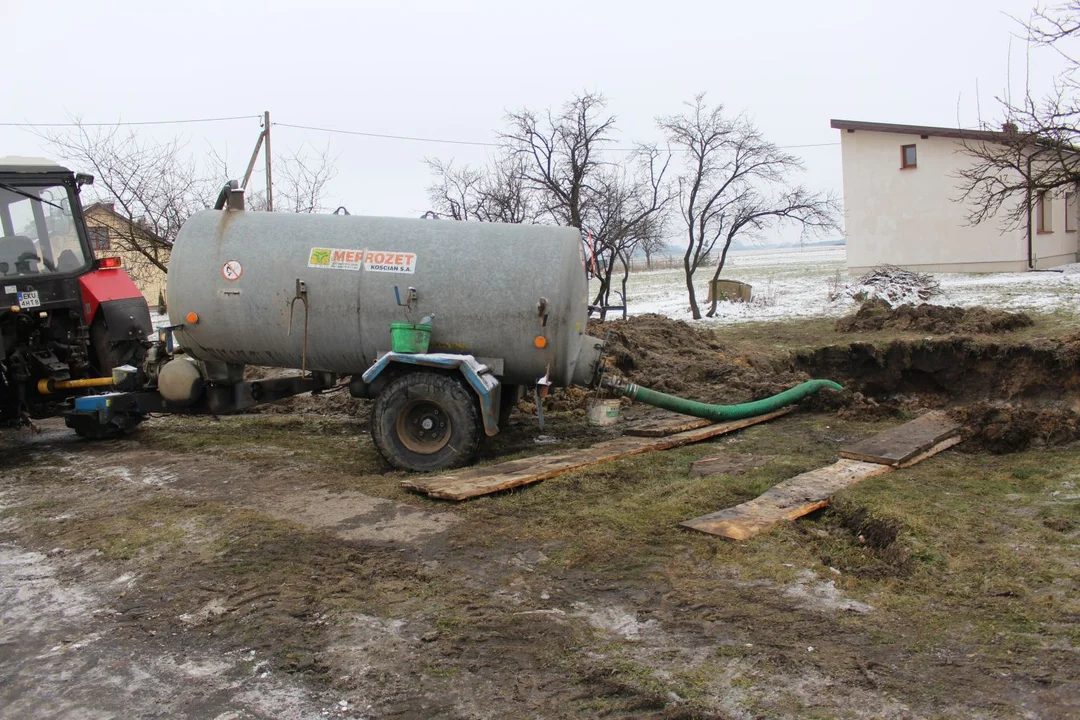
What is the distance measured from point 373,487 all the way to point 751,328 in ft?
38.1

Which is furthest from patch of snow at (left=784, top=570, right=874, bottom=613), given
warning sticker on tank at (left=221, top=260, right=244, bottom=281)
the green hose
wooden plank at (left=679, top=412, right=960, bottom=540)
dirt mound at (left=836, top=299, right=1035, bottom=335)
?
dirt mound at (left=836, top=299, right=1035, bottom=335)

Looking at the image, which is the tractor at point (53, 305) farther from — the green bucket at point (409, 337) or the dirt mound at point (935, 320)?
the dirt mound at point (935, 320)

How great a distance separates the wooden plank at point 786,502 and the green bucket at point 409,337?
2902 millimetres

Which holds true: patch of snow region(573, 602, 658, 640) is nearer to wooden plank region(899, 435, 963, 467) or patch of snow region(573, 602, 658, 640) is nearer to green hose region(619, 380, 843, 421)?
wooden plank region(899, 435, 963, 467)

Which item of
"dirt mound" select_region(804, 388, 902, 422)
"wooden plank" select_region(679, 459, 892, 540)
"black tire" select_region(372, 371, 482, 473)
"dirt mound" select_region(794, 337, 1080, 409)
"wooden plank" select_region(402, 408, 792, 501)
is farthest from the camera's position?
"dirt mound" select_region(794, 337, 1080, 409)

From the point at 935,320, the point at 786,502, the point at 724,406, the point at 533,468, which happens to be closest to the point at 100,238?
the point at 533,468

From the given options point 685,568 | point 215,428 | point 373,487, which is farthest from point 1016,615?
point 215,428

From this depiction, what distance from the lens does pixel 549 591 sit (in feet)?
14.7

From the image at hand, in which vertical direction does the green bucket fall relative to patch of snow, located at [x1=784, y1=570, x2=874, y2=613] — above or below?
above

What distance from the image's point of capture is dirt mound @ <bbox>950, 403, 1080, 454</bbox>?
718 cm

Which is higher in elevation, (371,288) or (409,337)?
(371,288)

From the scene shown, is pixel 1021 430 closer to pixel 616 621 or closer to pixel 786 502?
pixel 786 502

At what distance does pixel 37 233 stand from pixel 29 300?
2.33 feet

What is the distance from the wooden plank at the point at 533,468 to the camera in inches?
246
